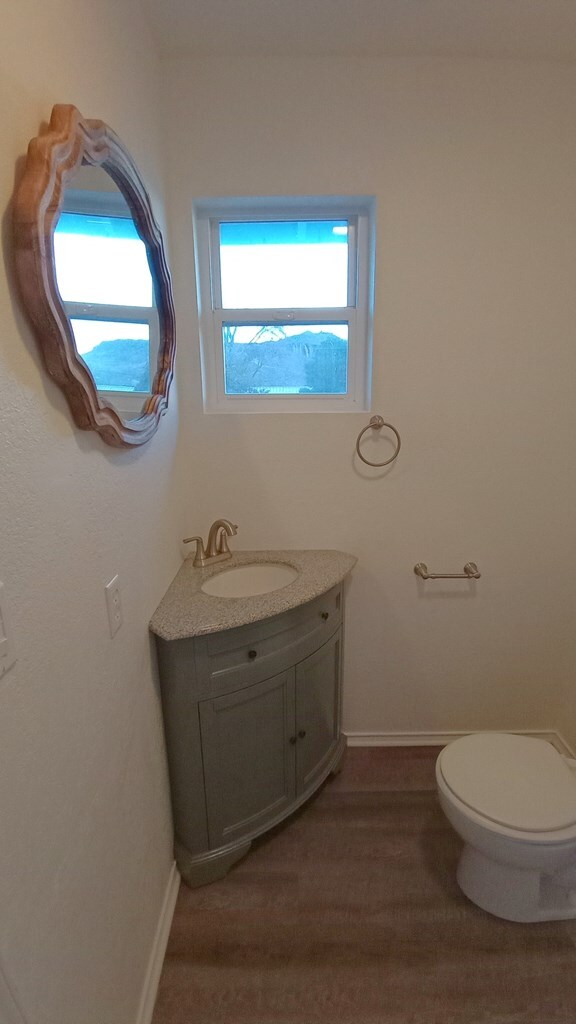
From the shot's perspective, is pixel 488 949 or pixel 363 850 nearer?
pixel 488 949

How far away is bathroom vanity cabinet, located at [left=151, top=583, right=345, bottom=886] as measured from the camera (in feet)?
4.43

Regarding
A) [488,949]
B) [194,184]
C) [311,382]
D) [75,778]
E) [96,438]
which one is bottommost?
[488,949]

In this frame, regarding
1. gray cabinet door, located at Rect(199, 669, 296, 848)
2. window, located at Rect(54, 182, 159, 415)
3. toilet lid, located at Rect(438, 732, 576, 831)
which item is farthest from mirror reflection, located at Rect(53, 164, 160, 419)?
toilet lid, located at Rect(438, 732, 576, 831)

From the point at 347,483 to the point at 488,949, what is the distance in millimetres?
1474

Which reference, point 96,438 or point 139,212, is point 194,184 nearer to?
point 139,212

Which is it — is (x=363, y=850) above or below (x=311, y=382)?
below

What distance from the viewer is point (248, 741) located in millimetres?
1459

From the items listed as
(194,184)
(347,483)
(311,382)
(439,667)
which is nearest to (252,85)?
(194,184)

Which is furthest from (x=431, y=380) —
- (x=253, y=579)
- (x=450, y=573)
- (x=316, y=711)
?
(x=316, y=711)

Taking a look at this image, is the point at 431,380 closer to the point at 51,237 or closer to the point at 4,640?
the point at 51,237

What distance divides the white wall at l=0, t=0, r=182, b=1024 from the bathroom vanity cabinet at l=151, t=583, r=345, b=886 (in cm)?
12

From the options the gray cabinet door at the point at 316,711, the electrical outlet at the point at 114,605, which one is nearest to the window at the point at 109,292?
the electrical outlet at the point at 114,605

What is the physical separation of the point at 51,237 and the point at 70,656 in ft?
2.29

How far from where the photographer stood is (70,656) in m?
0.84
